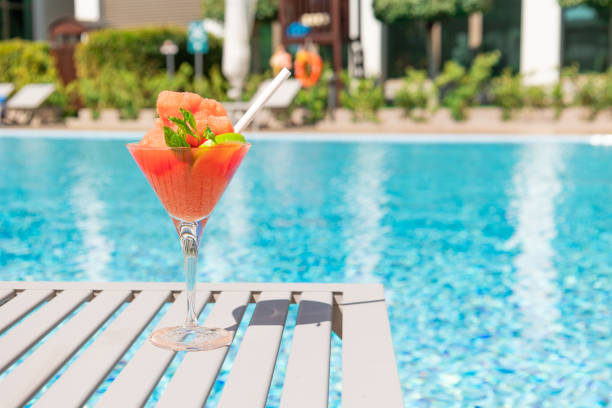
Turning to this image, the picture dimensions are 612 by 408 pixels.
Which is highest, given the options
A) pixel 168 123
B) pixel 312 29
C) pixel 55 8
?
pixel 55 8

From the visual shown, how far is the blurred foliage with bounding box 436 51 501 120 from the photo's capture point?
15.7 meters

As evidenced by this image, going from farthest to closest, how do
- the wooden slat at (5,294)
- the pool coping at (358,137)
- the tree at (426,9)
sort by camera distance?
the tree at (426,9)
the pool coping at (358,137)
the wooden slat at (5,294)

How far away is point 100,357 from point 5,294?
714 millimetres

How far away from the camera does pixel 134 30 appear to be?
1880cm

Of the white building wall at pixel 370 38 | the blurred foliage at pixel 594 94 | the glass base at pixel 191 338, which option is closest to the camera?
the glass base at pixel 191 338

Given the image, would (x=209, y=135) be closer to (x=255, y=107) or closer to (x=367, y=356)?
(x=255, y=107)

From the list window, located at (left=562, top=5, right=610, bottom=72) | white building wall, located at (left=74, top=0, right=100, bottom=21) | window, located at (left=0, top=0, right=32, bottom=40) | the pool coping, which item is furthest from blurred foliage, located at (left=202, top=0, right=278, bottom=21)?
window, located at (left=0, top=0, right=32, bottom=40)

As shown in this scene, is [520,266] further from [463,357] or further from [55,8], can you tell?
[55,8]

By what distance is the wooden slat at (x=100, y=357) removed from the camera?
5.46 feet

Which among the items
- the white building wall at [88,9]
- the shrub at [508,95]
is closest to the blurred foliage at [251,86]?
the shrub at [508,95]

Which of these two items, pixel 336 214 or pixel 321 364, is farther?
pixel 336 214

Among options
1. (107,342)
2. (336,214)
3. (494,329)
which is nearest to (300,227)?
(336,214)

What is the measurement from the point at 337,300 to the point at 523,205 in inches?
214

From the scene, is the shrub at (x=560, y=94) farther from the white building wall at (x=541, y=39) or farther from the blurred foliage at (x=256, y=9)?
the blurred foliage at (x=256, y=9)
